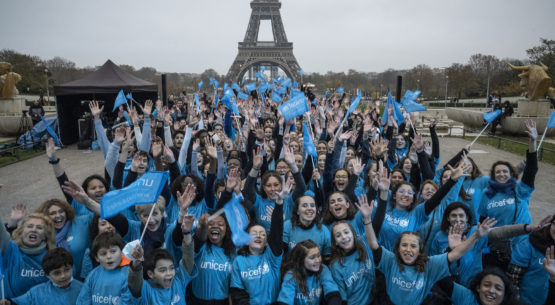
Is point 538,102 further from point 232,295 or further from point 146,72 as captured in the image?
Result: point 146,72

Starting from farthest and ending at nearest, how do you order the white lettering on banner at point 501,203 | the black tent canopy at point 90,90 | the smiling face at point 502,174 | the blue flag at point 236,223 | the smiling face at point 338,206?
the black tent canopy at point 90,90, the smiling face at point 502,174, the white lettering on banner at point 501,203, the smiling face at point 338,206, the blue flag at point 236,223

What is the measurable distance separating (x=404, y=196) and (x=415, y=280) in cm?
113

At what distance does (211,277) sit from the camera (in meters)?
3.23

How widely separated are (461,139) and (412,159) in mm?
15406

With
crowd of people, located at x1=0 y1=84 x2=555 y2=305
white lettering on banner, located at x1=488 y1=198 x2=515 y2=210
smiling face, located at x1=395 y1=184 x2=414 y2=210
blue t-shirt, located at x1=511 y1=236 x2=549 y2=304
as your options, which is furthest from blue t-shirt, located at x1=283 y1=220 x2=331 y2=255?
white lettering on banner, located at x1=488 y1=198 x2=515 y2=210

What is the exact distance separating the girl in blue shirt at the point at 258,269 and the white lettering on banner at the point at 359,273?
2.08 ft

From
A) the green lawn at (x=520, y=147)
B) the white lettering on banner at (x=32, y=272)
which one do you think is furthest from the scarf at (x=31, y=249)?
the green lawn at (x=520, y=147)

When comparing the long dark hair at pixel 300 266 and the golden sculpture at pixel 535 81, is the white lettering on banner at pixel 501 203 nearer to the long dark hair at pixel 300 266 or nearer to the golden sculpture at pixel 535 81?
the long dark hair at pixel 300 266

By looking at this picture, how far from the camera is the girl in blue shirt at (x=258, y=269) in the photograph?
3.16 m

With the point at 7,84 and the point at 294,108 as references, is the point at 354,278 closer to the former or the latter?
the point at 294,108

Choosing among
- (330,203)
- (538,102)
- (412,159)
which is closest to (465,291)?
(330,203)

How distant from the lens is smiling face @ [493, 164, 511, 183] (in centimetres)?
435

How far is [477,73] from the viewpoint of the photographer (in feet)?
170

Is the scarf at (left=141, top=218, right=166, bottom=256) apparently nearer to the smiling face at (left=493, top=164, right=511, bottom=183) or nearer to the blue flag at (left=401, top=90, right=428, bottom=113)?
the smiling face at (left=493, top=164, right=511, bottom=183)
